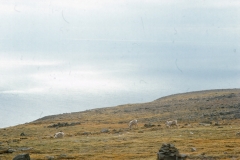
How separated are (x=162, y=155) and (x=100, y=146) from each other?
1590 centimetres

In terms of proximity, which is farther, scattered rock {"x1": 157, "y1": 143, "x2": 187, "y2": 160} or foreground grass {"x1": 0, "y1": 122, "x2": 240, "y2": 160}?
foreground grass {"x1": 0, "y1": 122, "x2": 240, "y2": 160}

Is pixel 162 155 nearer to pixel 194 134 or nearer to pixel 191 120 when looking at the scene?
pixel 194 134

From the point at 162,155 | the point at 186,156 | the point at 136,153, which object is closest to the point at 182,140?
the point at 136,153

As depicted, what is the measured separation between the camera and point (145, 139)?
46.0 metres

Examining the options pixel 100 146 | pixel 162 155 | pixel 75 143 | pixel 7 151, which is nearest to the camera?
pixel 162 155

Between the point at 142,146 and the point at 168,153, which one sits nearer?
the point at 168,153

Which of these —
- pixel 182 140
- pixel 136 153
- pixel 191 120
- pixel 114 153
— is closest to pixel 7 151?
pixel 114 153

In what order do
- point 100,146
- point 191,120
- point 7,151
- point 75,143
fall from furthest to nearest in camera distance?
1. point 191,120
2. point 75,143
3. point 100,146
4. point 7,151

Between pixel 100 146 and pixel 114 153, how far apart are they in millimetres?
5021

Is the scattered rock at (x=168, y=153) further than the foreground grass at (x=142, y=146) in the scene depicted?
No

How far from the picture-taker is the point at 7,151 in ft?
126

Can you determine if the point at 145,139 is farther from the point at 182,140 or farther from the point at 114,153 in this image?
the point at 114,153

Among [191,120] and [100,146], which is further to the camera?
[191,120]

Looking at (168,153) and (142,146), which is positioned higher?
(142,146)
